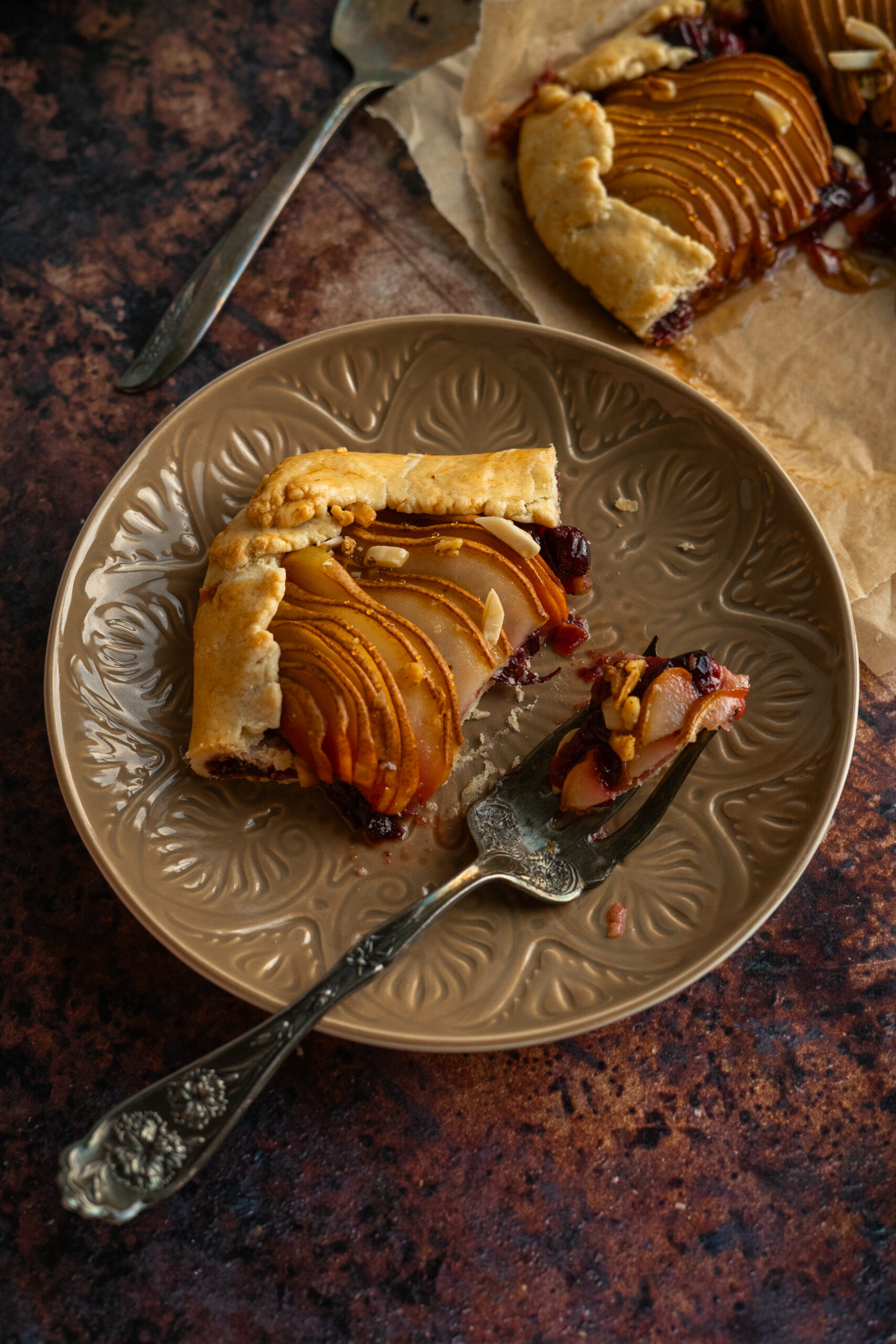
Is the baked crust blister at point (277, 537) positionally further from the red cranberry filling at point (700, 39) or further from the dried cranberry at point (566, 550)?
the red cranberry filling at point (700, 39)

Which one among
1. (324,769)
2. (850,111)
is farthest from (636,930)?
(850,111)

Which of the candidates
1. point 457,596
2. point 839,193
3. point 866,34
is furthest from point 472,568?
point 866,34

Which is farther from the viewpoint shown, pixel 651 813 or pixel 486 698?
pixel 486 698


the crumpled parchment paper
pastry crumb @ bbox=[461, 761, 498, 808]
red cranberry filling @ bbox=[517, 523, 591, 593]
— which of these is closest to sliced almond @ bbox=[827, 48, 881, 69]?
the crumpled parchment paper

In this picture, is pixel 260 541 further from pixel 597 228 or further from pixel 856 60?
pixel 856 60

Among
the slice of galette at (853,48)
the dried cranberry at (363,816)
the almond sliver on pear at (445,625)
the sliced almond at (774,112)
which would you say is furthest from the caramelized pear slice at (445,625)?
the slice of galette at (853,48)
